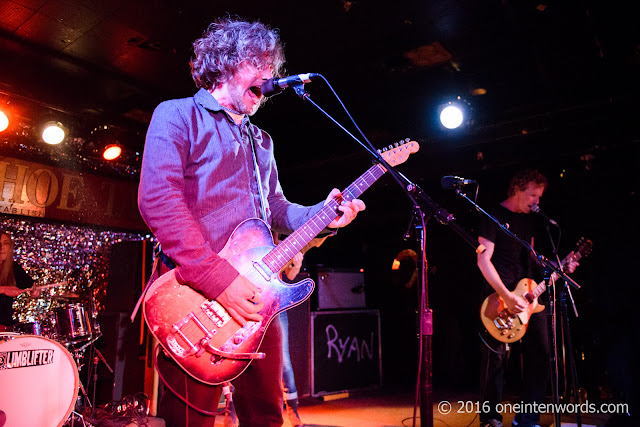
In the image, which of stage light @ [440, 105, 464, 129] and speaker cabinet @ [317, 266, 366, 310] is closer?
stage light @ [440, 105, 464, 129]

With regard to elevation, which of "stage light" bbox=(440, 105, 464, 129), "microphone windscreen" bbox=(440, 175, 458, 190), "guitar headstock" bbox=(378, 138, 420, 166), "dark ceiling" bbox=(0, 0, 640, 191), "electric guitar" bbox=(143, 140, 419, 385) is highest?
"dark ceiling" bbox=(0, 0, 640, 191)

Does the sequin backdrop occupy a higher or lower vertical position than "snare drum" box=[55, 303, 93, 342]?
higher

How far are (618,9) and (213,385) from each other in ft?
15.0

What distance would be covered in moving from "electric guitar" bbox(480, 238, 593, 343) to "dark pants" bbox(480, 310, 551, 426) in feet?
0.20

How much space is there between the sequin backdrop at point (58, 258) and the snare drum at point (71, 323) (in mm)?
1334

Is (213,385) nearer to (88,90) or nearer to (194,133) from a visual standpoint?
(194,133)

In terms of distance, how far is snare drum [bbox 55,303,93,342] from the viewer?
455cm

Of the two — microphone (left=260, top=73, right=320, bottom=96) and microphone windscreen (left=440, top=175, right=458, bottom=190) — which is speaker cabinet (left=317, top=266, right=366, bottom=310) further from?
microphone (left=260, top=73, right=320, bottom=96)

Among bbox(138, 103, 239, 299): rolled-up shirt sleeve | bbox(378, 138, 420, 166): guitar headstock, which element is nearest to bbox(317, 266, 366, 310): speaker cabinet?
bbox(378, 138, 420, 166): guitar headstock

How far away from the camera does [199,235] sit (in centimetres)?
169

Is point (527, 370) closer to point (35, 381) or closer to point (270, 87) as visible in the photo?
point (270, 87)

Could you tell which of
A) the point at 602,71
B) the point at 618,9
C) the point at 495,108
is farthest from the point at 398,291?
the point at 618,9

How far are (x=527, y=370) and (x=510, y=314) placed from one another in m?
0.50

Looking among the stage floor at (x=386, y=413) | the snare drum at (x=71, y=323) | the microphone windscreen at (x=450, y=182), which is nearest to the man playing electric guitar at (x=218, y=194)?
the microphone windscreen at (x=450, y=182)
